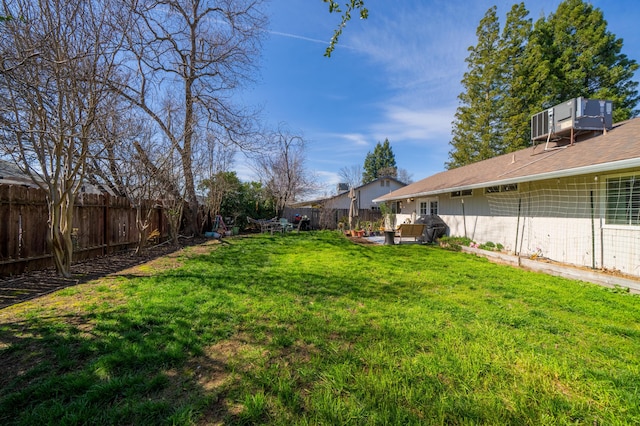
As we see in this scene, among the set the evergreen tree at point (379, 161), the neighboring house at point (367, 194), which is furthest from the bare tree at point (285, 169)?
the evergreen tree at point (379, 161)

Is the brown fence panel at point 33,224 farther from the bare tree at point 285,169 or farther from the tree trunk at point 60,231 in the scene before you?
the bare tree at point 285,169

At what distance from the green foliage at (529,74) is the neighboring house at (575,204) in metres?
11.7

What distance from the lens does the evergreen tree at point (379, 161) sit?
5069cm

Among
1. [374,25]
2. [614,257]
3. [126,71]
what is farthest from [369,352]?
[126,71]

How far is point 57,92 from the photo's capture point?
4.03 m

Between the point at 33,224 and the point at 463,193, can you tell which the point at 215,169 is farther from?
the point at 463,193

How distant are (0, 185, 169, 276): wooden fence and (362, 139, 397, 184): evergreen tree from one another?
45.3 meters

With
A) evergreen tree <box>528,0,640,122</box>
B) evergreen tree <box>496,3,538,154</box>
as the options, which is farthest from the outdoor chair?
evergreen tree <box>528,0,640,122</box>

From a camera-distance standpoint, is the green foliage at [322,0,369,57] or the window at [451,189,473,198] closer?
the green foliage at [322,0,369,57]

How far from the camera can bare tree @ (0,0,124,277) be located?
410 centimetres

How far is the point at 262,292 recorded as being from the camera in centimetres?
433

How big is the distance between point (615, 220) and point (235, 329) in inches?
284

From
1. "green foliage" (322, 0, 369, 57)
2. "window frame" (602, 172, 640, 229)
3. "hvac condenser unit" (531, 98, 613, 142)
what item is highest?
"hvac condenser unit" (531, 98, 613, 142)

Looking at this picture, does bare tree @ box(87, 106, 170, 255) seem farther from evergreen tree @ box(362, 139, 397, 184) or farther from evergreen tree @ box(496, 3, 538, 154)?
evergreen tree @ box(362, 139, 397, 184)
